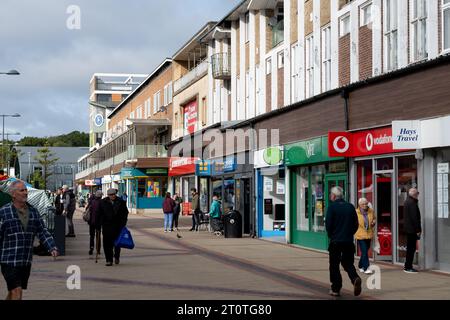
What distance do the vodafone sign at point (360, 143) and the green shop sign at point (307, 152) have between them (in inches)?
43.8

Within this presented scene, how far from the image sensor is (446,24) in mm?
16469

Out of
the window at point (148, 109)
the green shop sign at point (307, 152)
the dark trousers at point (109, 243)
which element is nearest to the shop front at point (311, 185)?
the green shop sign at point (307, 152)

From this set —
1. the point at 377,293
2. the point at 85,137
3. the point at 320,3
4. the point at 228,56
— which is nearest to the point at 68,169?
the point at 85,137

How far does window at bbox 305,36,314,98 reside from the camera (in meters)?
24.7

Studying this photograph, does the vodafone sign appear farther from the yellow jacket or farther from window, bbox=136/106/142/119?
window, bbox=136/106/142/119

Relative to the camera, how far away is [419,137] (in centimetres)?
1641

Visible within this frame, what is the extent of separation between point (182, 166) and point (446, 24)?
31.0 m

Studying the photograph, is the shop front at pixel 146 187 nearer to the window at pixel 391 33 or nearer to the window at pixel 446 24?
the window at pixel 391 33

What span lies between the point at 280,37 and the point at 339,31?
646 cm

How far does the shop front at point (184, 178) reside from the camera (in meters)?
45.4

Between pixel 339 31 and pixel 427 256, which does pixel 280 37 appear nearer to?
pixel 339 31

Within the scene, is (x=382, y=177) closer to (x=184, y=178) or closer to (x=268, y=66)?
(x=268, y=66)

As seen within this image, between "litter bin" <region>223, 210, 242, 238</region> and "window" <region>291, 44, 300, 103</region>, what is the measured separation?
17.1ft

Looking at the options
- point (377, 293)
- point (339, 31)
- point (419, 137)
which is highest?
point (339, 31)
